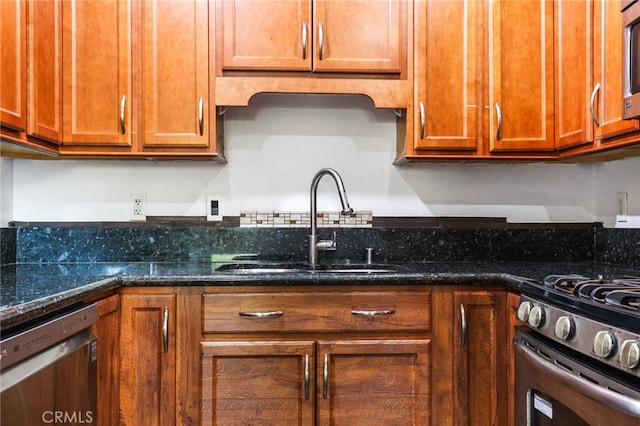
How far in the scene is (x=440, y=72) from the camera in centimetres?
192

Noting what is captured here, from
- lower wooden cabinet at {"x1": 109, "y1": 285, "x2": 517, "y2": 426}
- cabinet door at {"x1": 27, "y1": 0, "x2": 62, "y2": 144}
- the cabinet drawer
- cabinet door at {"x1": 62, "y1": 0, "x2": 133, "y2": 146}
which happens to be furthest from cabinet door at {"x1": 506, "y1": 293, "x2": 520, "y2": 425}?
cabinet door at {"x1": 27, "y1": 0, "x2": 62, "y2": 144}

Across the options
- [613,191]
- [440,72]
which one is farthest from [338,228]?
[613,191]

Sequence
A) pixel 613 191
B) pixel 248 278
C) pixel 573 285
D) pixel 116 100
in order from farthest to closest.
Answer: pixel 613 191
pixel 116 100
pixel 248 278
pixel 573 285

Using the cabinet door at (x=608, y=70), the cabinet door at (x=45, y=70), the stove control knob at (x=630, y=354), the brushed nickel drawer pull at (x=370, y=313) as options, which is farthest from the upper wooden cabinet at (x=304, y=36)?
the stove control knob at (x=630, y=354)

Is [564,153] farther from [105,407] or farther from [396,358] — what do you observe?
[105,407]

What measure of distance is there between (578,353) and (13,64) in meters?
1.99

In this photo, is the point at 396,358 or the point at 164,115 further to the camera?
the point at 164,115

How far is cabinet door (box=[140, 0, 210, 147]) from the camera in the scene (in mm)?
1878

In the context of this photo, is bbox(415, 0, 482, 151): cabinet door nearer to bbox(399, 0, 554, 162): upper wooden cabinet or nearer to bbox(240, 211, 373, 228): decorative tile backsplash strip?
bbox(399, 0, 554, 162): upper wooden cabinet

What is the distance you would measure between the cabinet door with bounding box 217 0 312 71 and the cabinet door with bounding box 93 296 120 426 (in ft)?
3.39

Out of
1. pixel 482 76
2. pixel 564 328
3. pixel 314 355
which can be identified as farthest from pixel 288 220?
pixel 564 328

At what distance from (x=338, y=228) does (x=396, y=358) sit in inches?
28.1

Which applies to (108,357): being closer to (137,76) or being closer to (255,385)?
(255,385)

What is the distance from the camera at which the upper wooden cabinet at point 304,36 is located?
1895 mm
